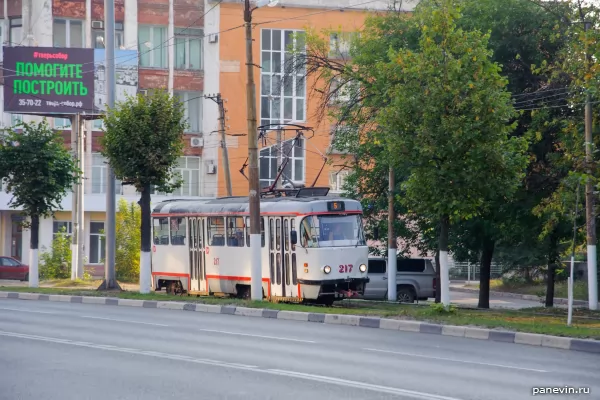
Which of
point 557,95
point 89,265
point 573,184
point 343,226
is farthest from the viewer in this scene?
point 89,265

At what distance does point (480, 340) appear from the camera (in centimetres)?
1797

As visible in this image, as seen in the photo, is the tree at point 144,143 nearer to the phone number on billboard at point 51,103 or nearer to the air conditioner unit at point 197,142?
the phone number on billboard at point 51,103

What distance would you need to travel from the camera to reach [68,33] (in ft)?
177

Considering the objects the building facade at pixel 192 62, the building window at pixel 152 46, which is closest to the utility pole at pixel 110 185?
the building facade at pixel 192 62

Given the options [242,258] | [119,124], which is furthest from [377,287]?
[119,124]

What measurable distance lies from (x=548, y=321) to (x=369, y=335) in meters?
5.49

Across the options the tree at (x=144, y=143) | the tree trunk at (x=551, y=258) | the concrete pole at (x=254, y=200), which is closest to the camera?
the concrete pole at (x=254, y=200)

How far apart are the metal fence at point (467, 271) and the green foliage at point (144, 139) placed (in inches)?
1302

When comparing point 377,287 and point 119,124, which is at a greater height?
point 119,124

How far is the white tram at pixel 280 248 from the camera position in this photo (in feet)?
86.2

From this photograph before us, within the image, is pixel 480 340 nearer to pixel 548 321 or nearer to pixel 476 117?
pixel 548 321

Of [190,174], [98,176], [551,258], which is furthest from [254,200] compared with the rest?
[98,176]

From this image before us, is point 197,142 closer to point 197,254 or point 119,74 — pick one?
point 119,74

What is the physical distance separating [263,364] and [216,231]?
17598mm
